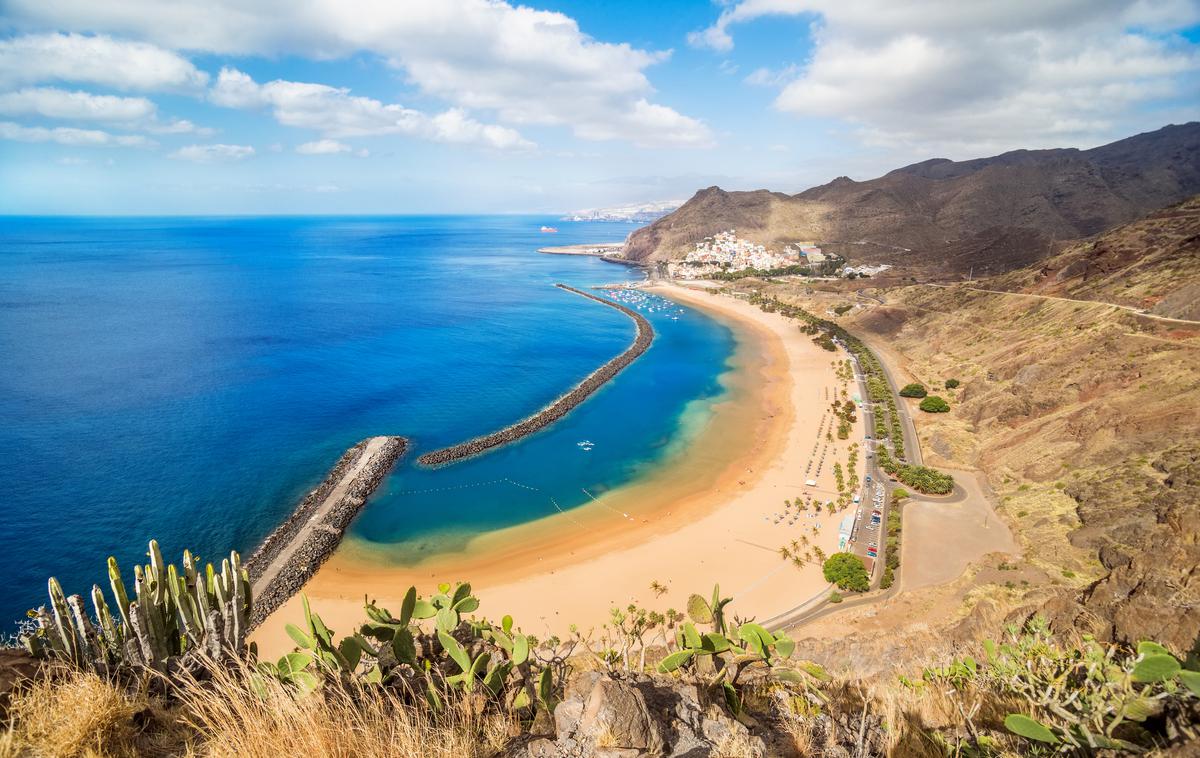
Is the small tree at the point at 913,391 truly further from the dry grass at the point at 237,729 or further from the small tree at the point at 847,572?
the dry grass at the point at 237,729

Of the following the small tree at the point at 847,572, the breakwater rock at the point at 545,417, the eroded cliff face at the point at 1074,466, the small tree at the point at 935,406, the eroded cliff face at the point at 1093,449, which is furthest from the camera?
the small tree at the point at 935,406

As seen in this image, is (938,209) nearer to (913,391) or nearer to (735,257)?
(735,257)

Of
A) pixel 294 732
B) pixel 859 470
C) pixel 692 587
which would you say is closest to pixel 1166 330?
pixel 859 470

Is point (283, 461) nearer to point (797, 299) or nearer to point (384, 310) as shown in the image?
point (384, 310)

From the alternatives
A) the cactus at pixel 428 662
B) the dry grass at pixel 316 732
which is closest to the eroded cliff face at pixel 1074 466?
the cactus at pixel 428 662

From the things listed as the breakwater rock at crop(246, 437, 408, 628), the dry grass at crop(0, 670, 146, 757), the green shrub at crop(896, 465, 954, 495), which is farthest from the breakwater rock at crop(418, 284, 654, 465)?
the dry grass at crop(0, 670, 146, 757)

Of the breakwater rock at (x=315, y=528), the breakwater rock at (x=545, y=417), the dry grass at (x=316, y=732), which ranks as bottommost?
the breakwater rock at (x=315, y=528)
